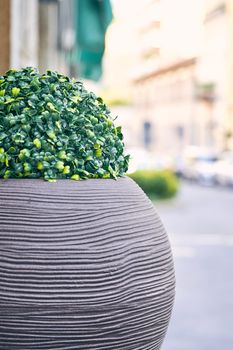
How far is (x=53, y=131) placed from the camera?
131 inches

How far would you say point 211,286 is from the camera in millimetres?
8859

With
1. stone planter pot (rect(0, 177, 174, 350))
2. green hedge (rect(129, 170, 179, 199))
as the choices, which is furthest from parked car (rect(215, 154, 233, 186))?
stone planter pot (rect(0, 177, 174, 350))

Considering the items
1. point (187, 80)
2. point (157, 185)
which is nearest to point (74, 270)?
point (157, 185)

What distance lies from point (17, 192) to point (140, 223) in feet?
1.68

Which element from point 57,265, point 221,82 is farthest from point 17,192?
point 221,82

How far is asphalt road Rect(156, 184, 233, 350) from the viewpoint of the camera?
21.5ft

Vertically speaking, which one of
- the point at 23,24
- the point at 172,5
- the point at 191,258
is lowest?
the point at 191,258

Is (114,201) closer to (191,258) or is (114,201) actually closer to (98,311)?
(98,311)

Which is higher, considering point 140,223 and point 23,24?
point 23,24

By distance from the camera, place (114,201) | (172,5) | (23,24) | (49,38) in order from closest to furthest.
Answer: (114,201) < (23,24) < (49,38) < (172,5)

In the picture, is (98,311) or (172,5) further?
(172,5)

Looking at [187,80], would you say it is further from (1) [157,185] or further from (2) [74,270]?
(2) [74,270]

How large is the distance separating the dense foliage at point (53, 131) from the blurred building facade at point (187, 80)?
42989 mm

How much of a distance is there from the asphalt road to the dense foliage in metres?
2.99
